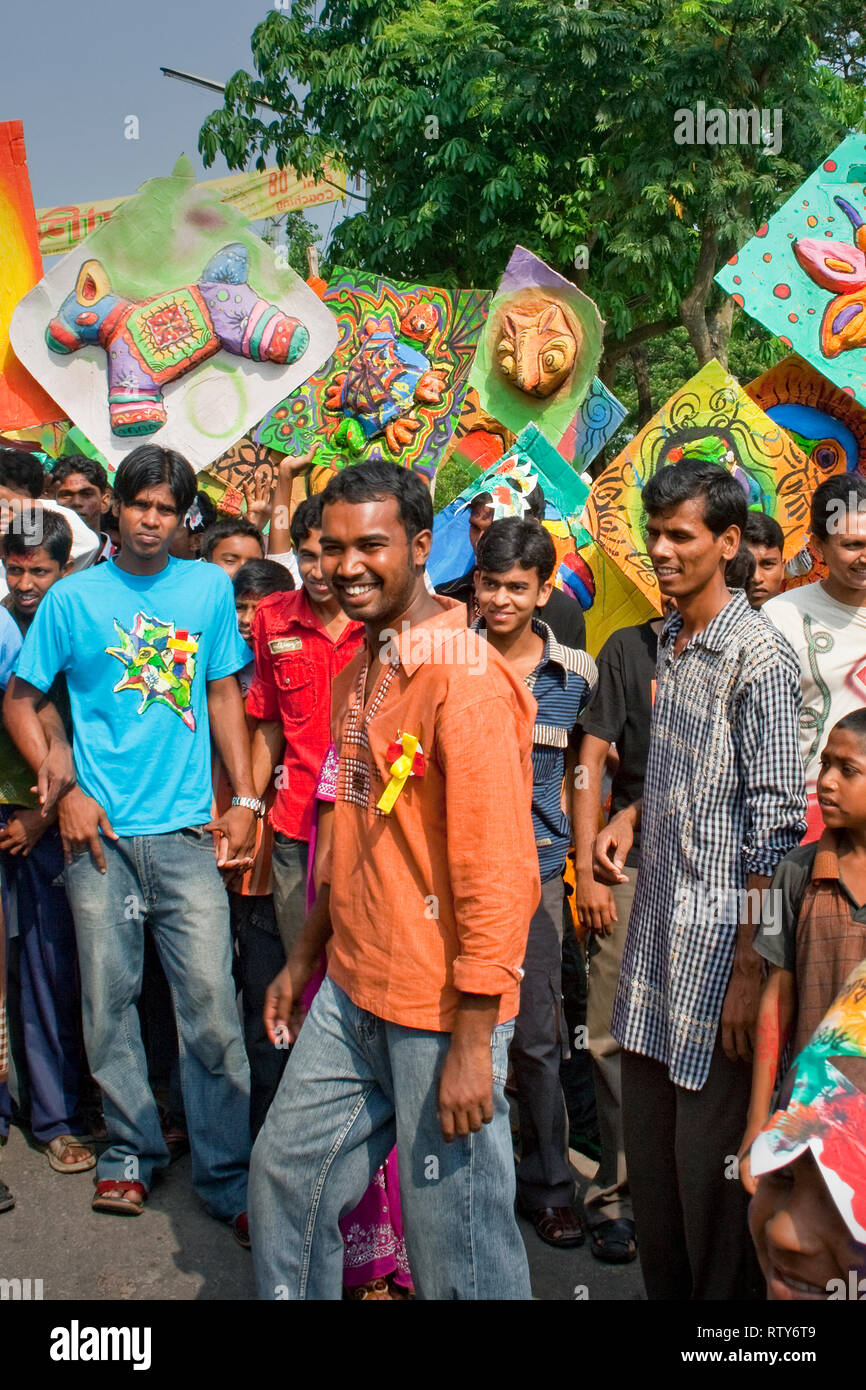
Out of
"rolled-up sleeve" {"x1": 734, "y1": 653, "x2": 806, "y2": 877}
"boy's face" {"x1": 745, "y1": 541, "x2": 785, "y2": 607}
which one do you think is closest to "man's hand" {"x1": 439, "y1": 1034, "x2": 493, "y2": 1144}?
"rolled-up sleeve" {"x1": 734, "y1": 653, "x2": 806, "y2": 877}

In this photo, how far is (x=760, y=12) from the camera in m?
9.99

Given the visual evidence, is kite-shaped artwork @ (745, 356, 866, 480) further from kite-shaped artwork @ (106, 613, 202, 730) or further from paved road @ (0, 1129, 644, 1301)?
paved road @ (0, 1129, 644, 1301)

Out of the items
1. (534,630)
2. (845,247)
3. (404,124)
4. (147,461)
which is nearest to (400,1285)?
(534,630)

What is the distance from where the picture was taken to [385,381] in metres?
5.60

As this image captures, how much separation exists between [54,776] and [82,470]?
2173 mm

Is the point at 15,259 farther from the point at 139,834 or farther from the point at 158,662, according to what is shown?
the point at 139,834

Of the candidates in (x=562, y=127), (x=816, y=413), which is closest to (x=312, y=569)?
(x=816, y=413)

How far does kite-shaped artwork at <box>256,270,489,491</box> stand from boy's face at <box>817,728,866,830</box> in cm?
342

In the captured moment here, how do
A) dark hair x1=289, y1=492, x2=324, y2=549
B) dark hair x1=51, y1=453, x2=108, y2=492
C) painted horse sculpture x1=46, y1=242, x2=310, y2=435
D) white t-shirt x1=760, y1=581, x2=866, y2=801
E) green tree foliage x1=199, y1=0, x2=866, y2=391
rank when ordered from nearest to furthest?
white t-shirt x1=760, y1=581, x2=866, y2=801 → dark hair x1=289, y1=492, x2=324, y2=549 → dark hair x1=51, y1=453, x2=108, y2=492 → painted horse sculpture x1=46, y1=242, x2=310, y2=435 → green tree foliage x1=199, y1=0, x2=866, y2=391

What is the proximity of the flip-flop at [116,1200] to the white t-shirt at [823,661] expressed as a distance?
6.83ft

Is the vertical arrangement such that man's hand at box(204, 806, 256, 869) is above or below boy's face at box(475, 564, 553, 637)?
below

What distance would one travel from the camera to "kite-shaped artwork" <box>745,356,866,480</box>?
551 centimetres

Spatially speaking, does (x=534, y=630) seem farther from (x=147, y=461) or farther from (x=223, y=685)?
(x=147, y=461)

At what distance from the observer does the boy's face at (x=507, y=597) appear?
3.56 meters
